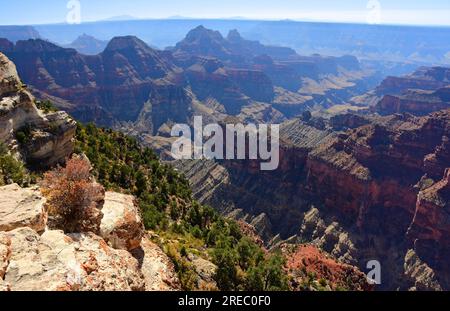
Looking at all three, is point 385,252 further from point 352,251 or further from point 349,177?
point 349,177

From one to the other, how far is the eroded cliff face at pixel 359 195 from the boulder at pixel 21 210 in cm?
7229

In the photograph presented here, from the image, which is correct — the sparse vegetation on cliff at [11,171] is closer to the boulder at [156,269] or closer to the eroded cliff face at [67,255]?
the eroded cliff face at [67,255]

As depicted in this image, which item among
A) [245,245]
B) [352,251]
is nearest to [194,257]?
[245,245]

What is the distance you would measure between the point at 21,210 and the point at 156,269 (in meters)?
9.57

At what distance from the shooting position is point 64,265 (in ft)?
60.0

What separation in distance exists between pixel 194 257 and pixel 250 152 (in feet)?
261

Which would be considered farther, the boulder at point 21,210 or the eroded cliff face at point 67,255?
the boulder at point 21,210

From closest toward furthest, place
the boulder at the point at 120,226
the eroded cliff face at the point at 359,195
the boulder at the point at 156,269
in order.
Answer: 1. the boulder at the point at 156,269
2. the boulder at the point at 120,226
3. the eroded cliff face at the point at 359,195

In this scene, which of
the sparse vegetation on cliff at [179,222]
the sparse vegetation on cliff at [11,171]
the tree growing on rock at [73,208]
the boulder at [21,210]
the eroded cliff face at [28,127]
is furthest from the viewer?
the eroded cliff face at [28,127]

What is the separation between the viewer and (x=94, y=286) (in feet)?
59.9

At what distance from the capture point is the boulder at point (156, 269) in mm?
26125

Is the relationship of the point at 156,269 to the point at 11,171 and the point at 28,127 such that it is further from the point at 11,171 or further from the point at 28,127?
the point at 28,127

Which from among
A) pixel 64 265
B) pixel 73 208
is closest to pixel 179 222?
A: pixel 73 208

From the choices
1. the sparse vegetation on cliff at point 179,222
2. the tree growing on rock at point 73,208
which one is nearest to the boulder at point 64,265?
the tree growing on rock at point 73,208
